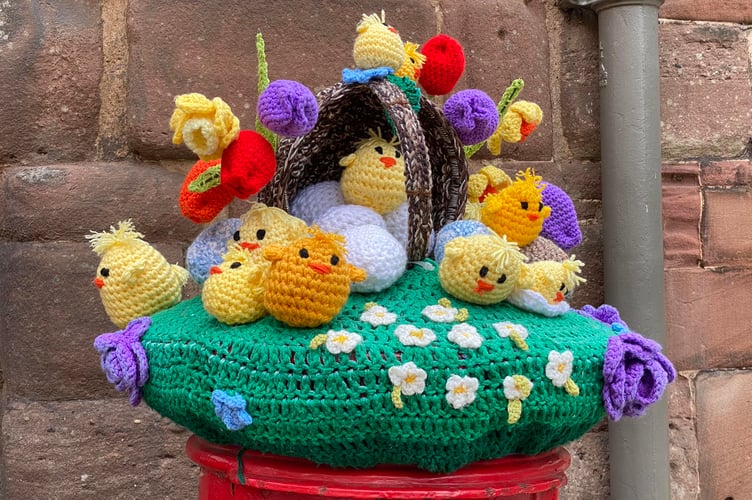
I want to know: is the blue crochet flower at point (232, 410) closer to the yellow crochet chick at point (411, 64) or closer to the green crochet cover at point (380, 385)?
the green crochet cover at point (380, 385)

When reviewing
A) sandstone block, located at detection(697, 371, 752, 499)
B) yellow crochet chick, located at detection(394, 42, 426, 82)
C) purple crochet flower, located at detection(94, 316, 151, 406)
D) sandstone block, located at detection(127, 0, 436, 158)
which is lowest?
sandstone block, located at detection(697, 371, 752, 499)

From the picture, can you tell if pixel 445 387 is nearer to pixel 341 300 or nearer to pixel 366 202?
pixel 341 300

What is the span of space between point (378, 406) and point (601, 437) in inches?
39.3

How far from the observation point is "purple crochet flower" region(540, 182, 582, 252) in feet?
3.56

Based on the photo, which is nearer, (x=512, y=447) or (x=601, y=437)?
(x=512, y=447)

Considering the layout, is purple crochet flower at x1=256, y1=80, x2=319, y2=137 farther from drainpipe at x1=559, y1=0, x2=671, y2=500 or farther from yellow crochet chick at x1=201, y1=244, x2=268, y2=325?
drainpipe at x1=559, y1=0, x2=671, y2=500

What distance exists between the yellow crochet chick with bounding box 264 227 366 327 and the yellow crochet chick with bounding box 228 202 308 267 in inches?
4.0

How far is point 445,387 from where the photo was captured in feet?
2.51

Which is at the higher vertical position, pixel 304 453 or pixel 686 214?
pixel 686 214

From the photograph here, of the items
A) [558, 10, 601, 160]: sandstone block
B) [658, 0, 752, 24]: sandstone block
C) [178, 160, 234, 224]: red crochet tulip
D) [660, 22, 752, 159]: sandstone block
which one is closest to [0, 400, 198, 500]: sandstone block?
[178, 160, 234, 224]: red crochet tulip

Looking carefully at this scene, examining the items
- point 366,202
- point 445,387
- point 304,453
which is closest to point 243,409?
point 304,453

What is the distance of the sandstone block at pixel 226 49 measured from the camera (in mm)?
1352

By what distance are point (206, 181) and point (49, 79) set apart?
593 millimetres

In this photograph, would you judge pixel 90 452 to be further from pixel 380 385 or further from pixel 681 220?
pixel 681 220
